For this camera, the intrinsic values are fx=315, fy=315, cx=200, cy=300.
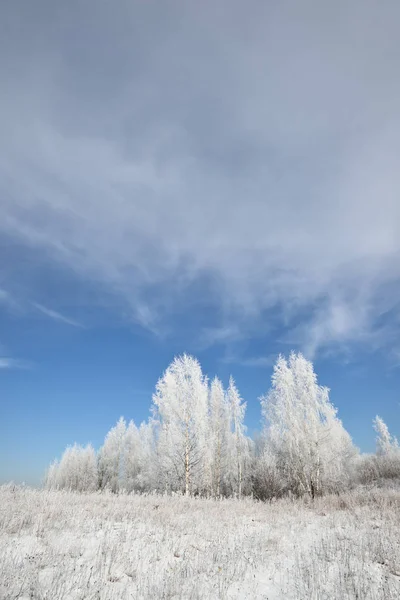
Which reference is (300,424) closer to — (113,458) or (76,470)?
(113,458)

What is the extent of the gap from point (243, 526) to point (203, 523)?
1360 millimetres

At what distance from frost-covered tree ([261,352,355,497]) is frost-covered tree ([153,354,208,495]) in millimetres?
5440

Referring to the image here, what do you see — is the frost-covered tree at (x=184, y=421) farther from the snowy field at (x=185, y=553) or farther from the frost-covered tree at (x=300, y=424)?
the snowy field at (x=185, y=553)

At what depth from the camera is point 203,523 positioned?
9.95 m

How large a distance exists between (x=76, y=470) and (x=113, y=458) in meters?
11.9

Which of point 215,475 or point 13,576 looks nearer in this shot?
point 13,576

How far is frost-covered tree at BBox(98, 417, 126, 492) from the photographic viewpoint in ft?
149

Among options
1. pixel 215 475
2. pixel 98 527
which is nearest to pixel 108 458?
pixel 215 475

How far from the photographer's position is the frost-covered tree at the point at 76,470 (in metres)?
47.8

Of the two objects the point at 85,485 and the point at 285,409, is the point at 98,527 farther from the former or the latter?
the point at 85,485

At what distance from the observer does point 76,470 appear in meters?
53.0

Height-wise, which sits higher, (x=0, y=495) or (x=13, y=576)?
(x=0, y=495)

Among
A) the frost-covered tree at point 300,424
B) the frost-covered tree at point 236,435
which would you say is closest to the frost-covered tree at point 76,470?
the frost-covered tree at point 236,435

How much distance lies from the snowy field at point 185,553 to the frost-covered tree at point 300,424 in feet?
35.2
